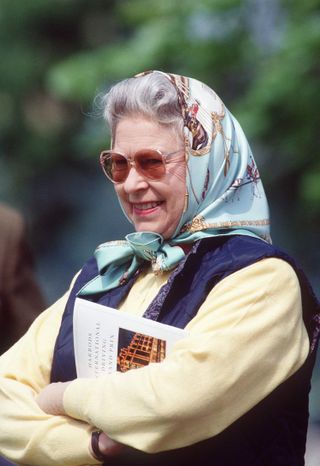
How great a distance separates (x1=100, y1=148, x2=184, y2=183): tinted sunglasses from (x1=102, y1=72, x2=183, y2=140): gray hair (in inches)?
3.4

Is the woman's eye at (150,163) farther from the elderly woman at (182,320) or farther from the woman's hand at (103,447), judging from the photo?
the woman's hand at (103,447)

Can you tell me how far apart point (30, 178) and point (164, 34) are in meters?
5.36

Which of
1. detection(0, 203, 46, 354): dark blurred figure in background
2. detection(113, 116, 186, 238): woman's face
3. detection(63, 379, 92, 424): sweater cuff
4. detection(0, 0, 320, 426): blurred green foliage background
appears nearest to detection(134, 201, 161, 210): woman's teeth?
detection(113, 116, 186, 238): woman's face

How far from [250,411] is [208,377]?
0.60 feet

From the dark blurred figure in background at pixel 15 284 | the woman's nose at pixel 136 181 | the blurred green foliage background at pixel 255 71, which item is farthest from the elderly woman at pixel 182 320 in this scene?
the blurred green foliage background at pixel 255 71

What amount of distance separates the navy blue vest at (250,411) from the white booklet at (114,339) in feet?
0.23

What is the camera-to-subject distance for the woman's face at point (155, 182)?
2.96 m

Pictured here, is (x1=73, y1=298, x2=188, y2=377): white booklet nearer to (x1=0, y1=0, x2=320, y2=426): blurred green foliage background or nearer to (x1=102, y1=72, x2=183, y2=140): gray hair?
(x1=102, y1=72, x2=183, y2=140): gray hair

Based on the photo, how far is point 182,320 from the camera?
9.28ft

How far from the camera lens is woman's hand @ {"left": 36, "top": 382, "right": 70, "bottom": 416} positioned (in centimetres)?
290

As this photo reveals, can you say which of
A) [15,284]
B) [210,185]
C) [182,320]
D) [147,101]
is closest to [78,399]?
[182,320]

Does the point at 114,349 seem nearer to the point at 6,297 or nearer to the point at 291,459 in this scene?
the point at 291,459

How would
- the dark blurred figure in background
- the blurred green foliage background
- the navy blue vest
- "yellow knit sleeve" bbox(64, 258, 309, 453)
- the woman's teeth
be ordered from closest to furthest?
1. "yellow knit sleeve" bbox(64, 258, 309, 453)
2. the navy blue vest
3. the woman's teeth
4. the dark blurred figure in background
5. the blurred green foliage background

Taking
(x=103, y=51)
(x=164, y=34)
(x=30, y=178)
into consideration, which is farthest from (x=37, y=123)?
(x=164, y=34)
